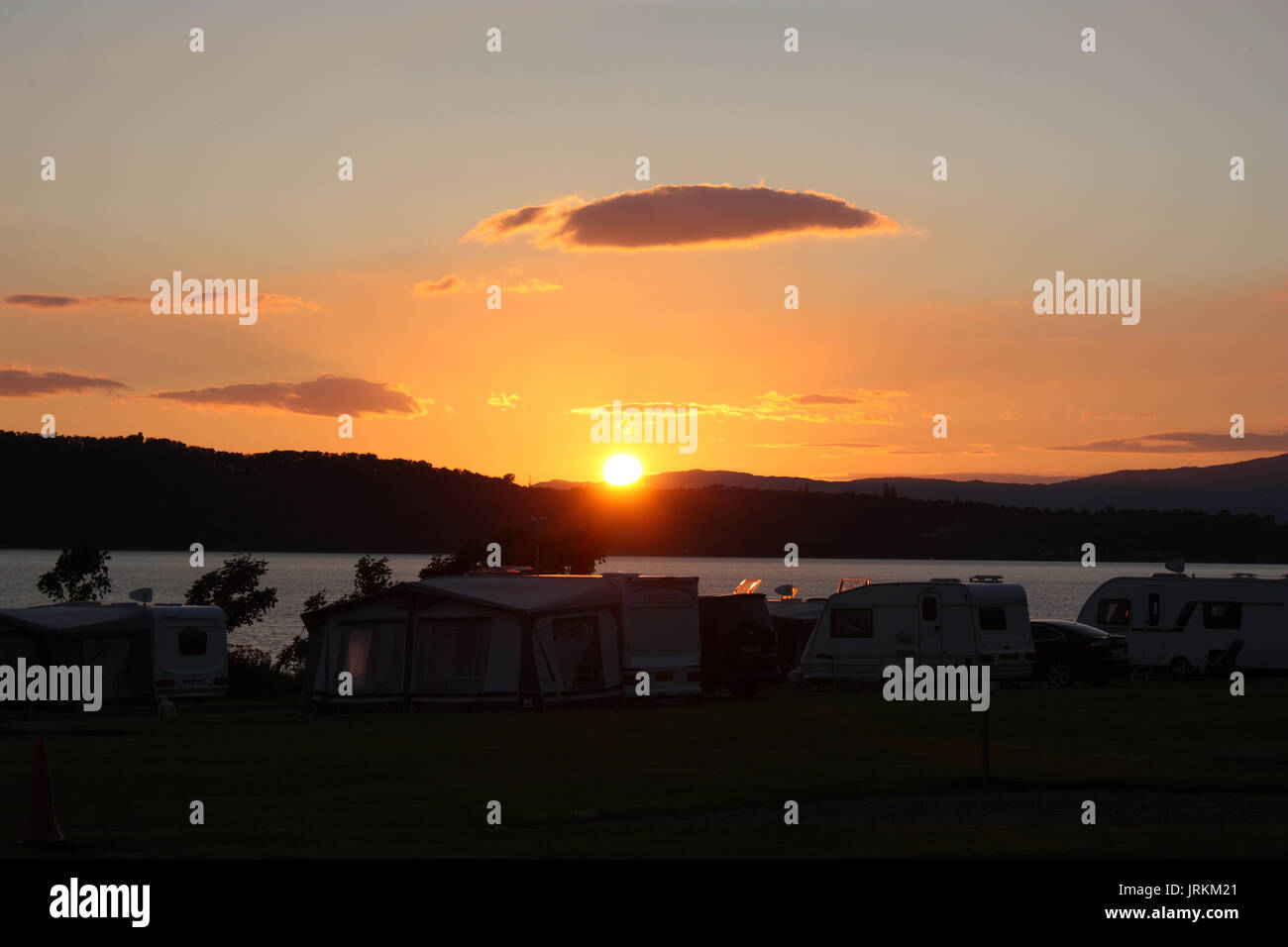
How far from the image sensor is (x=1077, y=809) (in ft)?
51.7

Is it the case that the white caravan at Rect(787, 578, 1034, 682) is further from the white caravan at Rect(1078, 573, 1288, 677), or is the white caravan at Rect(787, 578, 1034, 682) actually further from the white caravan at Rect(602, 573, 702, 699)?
the white caravan at Rect(1078, 573, 1288, 677)

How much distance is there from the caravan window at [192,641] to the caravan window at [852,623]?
17.3m

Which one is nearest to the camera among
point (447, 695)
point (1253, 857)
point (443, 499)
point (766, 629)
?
point (1253, 857)

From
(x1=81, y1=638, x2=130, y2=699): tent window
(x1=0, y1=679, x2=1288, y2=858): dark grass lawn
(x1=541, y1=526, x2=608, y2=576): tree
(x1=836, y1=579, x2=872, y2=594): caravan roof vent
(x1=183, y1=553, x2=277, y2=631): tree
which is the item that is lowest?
(x1=0, y1=679, x2=1288, y2=858): dark grass lawn

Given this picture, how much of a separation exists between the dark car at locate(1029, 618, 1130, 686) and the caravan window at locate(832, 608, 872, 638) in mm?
4221

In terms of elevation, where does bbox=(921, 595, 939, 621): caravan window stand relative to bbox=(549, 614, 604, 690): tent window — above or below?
above

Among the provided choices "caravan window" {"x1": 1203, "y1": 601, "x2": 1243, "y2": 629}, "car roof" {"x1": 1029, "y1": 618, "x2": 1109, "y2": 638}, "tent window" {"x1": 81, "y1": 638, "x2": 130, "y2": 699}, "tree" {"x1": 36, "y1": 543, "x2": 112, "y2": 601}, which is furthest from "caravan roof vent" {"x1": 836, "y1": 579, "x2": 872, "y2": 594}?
"tree" {"x1": 36, "y1": 543, "x2": 112, "y2": 601}

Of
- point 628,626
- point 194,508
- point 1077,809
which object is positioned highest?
point 194,508

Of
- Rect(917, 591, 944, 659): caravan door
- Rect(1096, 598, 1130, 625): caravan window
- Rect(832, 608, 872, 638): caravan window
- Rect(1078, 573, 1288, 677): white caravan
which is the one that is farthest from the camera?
Rect(1096, 598, 1130, 625): caravan window

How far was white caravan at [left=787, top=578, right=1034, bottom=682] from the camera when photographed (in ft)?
116
